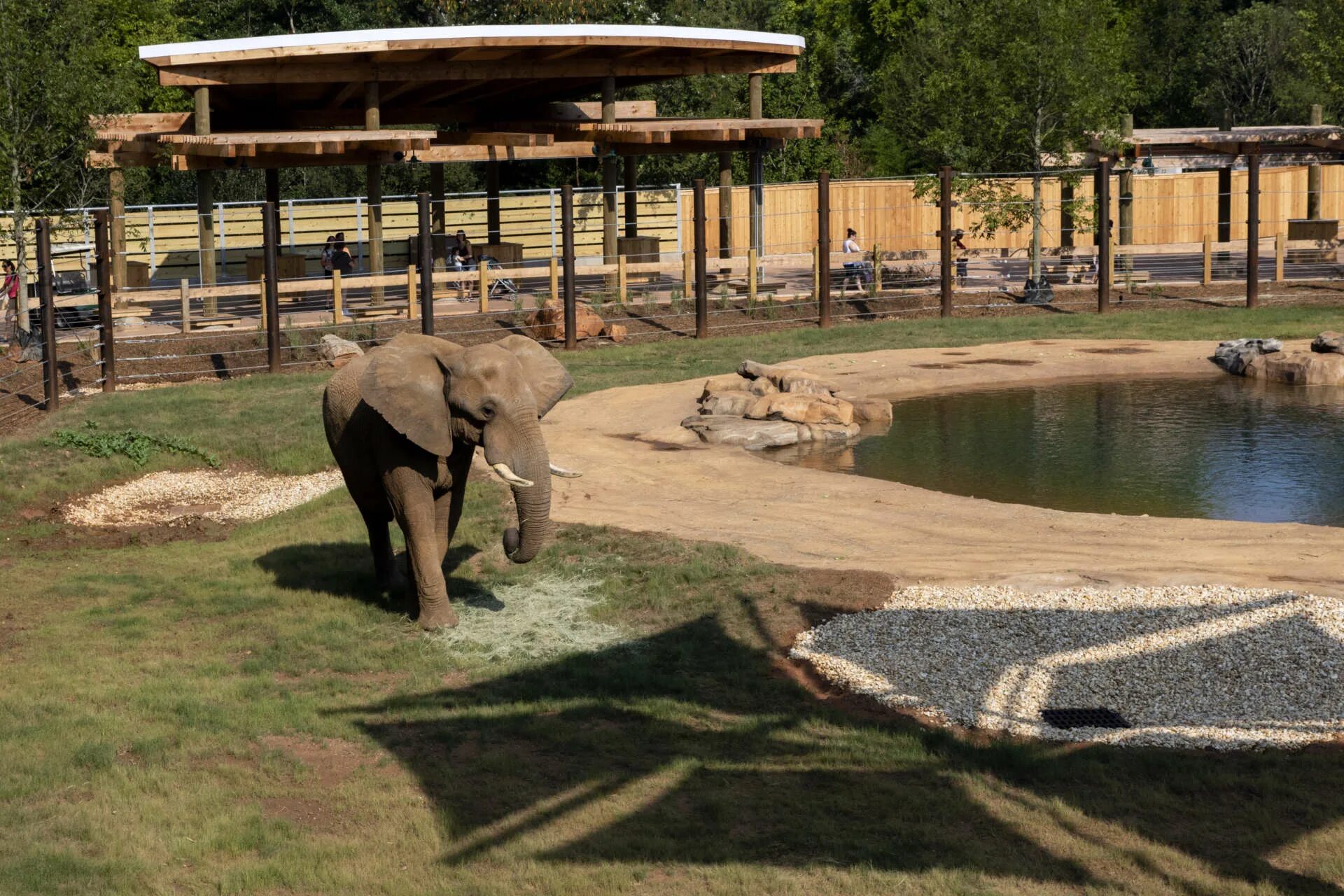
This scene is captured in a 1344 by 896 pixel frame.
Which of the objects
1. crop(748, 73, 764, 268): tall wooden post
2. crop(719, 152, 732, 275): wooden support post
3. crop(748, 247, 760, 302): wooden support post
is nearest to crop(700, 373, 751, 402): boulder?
crop(748, 247, 760, 302): wooden support post

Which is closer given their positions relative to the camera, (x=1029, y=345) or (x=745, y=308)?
(x=1029, y=345)

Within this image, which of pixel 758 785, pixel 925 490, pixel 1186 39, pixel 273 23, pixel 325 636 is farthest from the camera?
pixel 1186 39

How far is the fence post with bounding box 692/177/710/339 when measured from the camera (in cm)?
→ 2494

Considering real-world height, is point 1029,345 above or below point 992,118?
below

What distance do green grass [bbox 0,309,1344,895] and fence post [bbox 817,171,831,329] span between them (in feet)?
46.4

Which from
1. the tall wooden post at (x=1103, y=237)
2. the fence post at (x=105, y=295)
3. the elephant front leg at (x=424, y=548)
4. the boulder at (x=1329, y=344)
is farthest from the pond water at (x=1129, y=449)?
the fence post at (x=105, y=295)

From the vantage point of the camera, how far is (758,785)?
7918mm

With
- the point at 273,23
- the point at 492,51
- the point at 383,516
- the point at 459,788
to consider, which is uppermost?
the point at 273,23

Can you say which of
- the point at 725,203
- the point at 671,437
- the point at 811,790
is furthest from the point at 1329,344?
the point at 811,790

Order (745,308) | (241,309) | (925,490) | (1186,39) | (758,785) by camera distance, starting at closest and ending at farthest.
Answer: (758,785)
(925,490)
(745,308)
(241,309)
(1186,39)

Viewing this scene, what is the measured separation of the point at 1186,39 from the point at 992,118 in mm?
35737

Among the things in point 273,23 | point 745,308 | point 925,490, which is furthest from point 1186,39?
point 925,490

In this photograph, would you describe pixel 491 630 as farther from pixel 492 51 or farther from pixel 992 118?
pixel 992 118

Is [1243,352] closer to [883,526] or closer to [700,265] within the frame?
[700,265]
